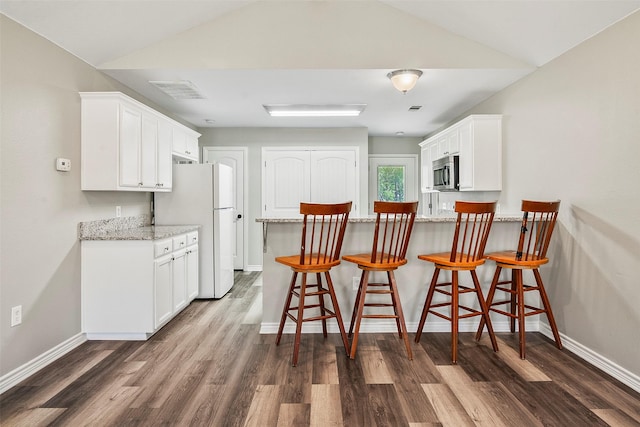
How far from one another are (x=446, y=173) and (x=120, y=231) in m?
3.64

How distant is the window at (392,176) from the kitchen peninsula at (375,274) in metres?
3.50

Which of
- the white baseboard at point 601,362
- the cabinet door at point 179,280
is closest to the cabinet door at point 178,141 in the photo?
the cabinet door at point 179,280

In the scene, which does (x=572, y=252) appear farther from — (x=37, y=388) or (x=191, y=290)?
(x=37, y=388)

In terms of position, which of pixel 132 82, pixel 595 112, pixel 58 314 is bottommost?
pixel 58 314

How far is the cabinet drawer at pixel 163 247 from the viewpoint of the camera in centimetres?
309

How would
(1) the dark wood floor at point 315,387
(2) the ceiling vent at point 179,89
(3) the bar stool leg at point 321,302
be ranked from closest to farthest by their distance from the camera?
(1) the dark wood floor at point 315,387 → (3) the bar stool leg at point 321,302 → (2) the ceiling vent at point 179,89

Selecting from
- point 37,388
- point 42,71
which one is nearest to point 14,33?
point 42,71

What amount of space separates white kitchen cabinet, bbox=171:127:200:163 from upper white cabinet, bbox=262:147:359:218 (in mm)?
1330

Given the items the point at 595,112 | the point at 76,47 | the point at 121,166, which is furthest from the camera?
the point at 121,166

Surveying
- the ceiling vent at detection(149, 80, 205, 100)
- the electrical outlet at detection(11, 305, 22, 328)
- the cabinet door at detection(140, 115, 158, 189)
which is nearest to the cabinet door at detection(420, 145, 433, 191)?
the ceiling vent at detection(149, 80, 205, 100)

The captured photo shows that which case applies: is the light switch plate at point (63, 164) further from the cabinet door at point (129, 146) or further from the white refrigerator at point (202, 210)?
the white refrigerator at point (202, 210)

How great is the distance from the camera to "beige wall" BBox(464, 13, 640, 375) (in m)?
2.33

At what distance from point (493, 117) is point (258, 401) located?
11.3 ft

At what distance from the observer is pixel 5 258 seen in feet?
7.57
